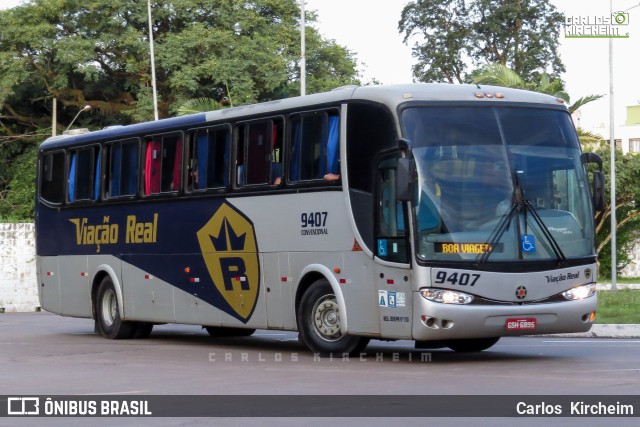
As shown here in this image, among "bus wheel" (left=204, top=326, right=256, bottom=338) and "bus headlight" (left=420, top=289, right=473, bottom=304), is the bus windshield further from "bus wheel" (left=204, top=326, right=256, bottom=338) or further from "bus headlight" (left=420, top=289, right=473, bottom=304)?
"bus wheel" (left=204, top=326, right=256, bottom=338)

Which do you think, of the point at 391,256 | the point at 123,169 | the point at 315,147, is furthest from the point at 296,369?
the point at 123,169

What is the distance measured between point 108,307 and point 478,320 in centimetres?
914

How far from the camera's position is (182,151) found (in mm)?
20625

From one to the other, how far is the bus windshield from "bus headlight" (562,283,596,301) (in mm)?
409

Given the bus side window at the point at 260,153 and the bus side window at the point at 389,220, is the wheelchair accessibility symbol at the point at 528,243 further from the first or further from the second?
the bus side window at the point at 260,153

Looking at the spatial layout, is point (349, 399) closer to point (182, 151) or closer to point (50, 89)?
point (182, 151)

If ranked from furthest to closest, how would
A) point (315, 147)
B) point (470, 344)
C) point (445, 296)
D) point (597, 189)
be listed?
point (470, 344) < point (315, 147) < point (597, 189) < point (445, 296)

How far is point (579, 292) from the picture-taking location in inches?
642

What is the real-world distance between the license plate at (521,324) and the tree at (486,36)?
5405 centimetres

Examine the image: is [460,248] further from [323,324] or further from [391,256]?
[323,324]

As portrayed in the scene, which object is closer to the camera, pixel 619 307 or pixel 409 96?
pixel 409 96

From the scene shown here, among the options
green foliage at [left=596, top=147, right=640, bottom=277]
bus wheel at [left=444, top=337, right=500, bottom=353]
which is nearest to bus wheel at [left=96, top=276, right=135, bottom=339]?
bus wheel at [left=444, top=337, right=500, bottom=353]

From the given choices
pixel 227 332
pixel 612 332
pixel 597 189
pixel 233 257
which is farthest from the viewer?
pixel 227 332

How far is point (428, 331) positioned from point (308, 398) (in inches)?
150
